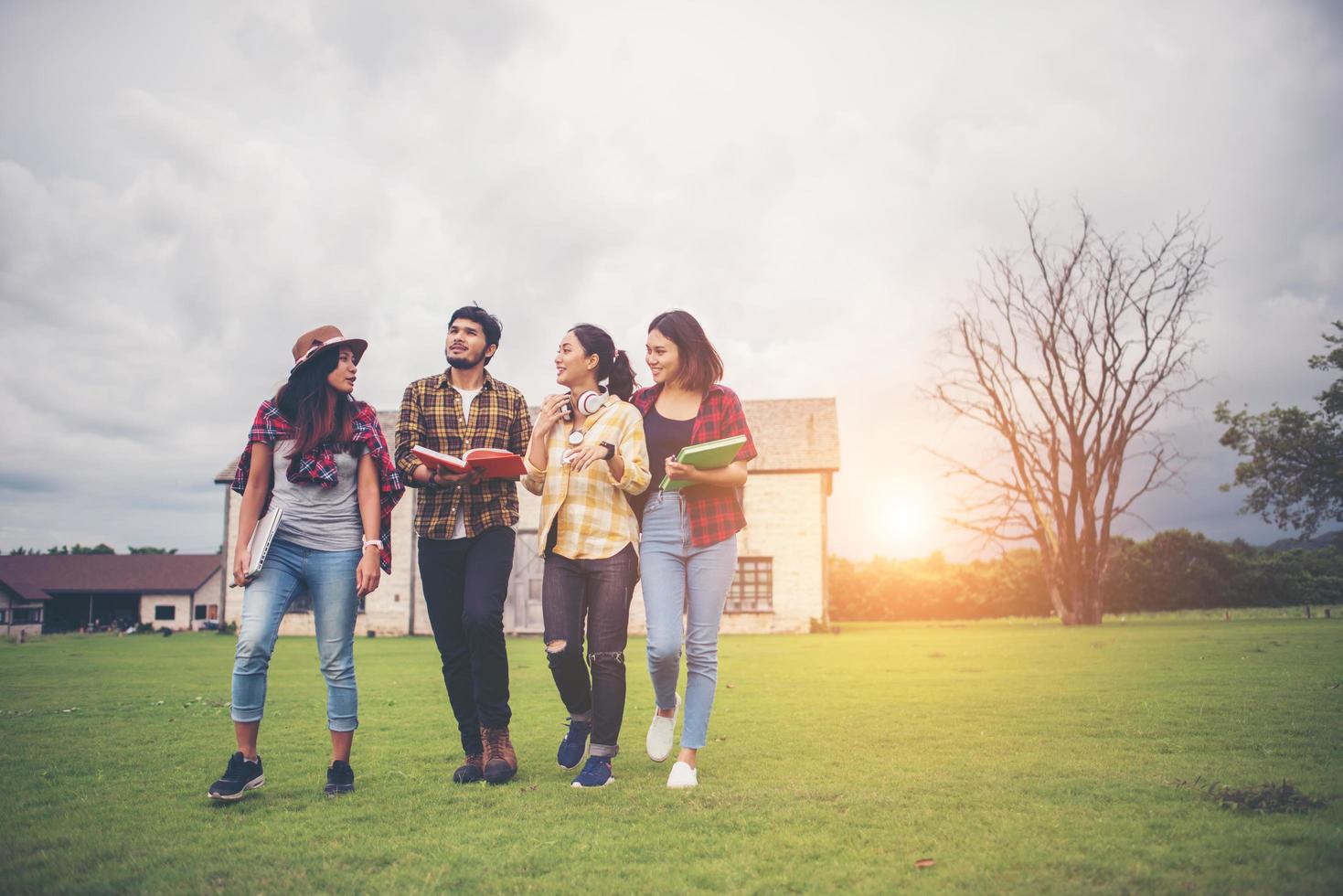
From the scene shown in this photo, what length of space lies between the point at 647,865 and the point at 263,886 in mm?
1239

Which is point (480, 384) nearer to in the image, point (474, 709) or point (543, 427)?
point (543, 427)

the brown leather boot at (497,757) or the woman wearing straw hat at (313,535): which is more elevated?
the woman wearing straw hat at (313,535)

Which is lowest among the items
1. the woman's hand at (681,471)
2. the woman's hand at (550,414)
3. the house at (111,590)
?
the house at (111,590)

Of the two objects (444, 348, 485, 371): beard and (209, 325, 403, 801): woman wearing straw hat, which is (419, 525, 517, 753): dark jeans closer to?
Answer: (209, 325, 403, 801): woman wearing straw hat

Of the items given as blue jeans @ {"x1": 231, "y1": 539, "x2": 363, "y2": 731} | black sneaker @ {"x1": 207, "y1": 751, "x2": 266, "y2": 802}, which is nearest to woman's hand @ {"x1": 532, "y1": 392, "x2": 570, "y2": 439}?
blue jeans @ {"x1": 231, "y1": 539, "x2": 363, "y2": 731}

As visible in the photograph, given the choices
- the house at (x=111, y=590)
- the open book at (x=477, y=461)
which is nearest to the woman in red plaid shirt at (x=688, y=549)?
the open book at (x=477, y=461)

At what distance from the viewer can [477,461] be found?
4.15 metres

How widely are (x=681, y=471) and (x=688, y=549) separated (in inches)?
19.4

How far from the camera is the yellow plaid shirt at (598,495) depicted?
4320 millimetres

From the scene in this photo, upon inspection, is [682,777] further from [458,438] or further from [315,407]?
[315,407]

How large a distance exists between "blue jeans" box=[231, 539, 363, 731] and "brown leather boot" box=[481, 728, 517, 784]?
682 millimetres

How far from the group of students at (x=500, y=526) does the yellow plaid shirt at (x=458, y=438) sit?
11mm

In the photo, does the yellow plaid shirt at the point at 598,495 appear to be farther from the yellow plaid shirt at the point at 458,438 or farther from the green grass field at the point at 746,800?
the green grass field at the point at 746,800

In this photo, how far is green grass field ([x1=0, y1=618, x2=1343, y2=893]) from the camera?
279 cm
